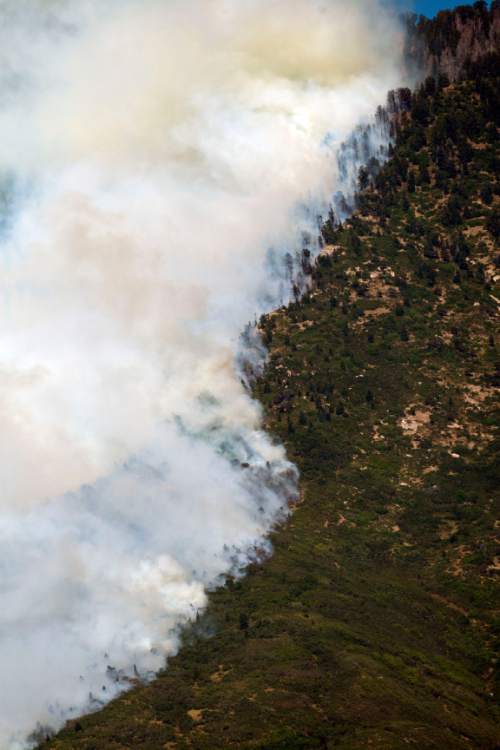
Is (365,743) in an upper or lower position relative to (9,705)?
lower

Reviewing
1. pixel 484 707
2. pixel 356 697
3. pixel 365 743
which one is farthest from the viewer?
pixel 484 707

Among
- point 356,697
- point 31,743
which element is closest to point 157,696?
point 31,743

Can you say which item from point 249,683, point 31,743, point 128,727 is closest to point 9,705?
point 31,743

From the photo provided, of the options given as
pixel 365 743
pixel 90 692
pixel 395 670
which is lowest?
pixel 365 743

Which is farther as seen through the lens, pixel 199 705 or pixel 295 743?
pixel 199 705

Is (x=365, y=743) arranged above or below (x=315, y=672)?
below

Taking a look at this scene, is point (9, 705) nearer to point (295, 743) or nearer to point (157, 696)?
point (157, 696)

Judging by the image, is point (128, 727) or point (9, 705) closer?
point (128, 727)

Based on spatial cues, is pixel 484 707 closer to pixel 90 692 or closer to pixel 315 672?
pixel 315 672

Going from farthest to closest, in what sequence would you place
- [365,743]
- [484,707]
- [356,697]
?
[484,707]
[356,697]
[365,743]
